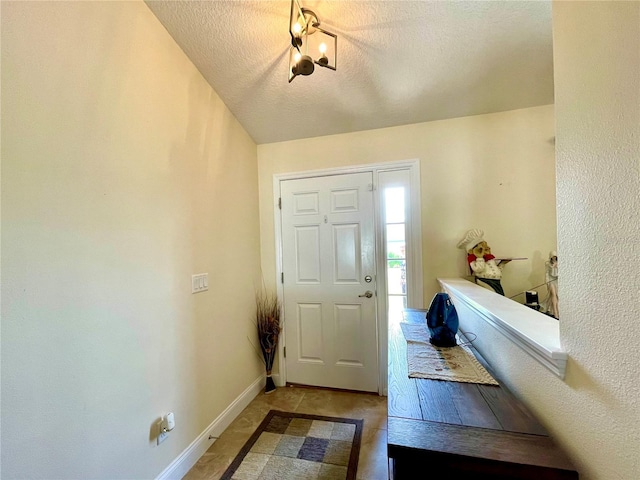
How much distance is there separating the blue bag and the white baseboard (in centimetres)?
163

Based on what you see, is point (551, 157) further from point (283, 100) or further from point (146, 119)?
point (146, 119)

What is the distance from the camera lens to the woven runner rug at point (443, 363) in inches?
40.4

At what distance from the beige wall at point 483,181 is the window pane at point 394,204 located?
0.18 metres

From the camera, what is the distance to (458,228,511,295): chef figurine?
1967 millimetres

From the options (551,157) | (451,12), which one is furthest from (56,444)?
(551,157)

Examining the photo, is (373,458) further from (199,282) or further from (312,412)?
(199,282)

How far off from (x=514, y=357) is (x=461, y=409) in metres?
0.31

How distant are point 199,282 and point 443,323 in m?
1.54

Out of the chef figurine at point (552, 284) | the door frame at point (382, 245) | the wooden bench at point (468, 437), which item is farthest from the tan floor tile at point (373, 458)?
the chef figurine at point (552, 284)

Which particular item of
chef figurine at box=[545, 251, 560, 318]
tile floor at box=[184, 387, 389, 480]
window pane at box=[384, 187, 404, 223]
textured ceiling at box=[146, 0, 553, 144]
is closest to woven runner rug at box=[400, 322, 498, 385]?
tile floor at box=[184, 387, 389, 480]

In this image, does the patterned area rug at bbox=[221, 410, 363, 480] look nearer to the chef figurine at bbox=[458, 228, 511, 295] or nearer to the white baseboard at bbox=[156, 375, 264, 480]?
the white baseboard at bbox=[156, 375, 264, 480]

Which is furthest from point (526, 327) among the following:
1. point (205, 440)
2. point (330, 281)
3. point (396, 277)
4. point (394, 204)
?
point (205, 440)

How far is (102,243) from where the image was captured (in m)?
1.21

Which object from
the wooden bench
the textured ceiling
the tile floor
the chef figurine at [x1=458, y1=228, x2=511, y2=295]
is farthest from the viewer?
the chef figurine at [x1=458, y1=228, x2=511, y2=295]
